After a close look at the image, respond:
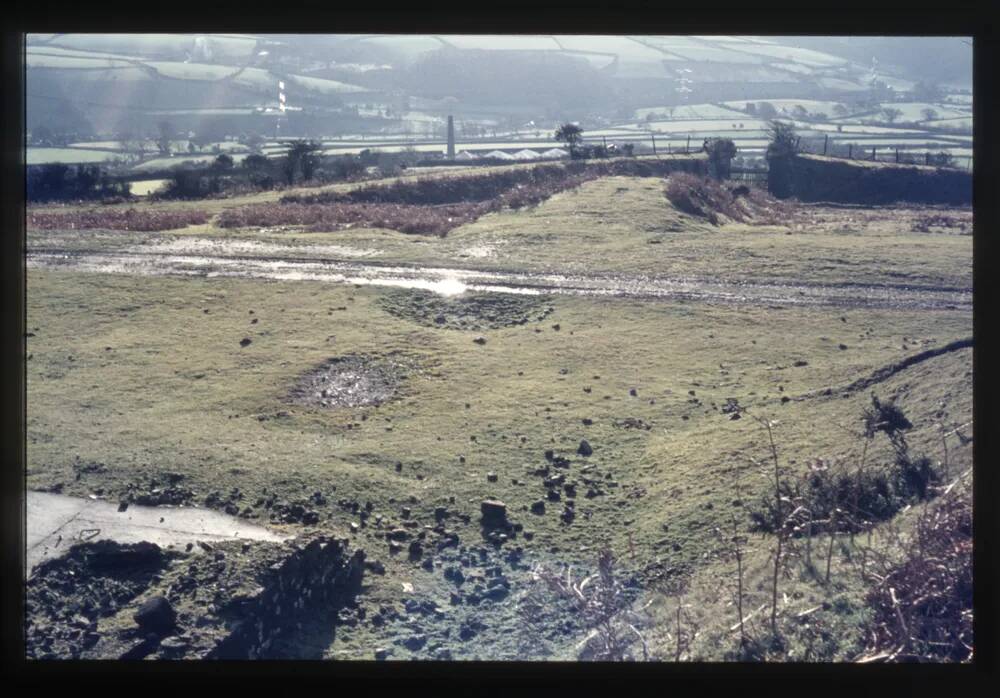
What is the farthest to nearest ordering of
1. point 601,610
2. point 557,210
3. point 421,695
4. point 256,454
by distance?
point 557,210 → point 256,454 → point 601,610 → point 421,695

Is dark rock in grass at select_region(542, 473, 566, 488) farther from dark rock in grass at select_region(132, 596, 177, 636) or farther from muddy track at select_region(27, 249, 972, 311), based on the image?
muddy track at select_region(27, 249, 972, 311)

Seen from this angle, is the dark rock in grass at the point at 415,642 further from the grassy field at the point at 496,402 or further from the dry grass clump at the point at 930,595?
the dry grass clump at the point at 930,595

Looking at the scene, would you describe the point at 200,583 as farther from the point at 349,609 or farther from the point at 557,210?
Answer: the point at 557,210

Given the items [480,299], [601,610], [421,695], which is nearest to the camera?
[421,695]

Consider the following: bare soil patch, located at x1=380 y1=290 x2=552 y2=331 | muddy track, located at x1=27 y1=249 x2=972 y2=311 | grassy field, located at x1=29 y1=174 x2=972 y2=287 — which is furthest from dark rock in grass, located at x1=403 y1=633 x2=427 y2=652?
grassy field, located at x1=29 y1=174 x2=972 y2=287

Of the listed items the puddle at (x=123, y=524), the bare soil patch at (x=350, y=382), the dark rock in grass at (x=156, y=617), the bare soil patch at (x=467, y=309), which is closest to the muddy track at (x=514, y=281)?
the bare soil patch at (x=467, y=309)

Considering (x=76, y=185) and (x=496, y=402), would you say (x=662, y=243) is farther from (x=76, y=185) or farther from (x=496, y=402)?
(x=76, y=185)

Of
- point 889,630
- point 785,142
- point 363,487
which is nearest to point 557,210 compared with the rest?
point 785,142
